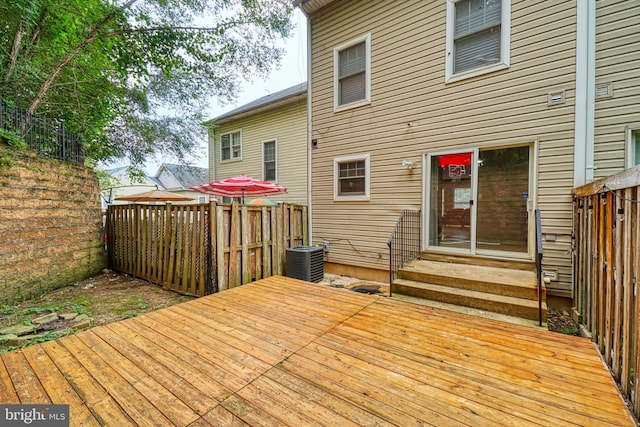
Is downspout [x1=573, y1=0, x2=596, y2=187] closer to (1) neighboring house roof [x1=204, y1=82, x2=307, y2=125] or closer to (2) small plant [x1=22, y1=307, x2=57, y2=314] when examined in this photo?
(1) neighboring house roof [x1=204, y1=82, x2=307, y2=125]

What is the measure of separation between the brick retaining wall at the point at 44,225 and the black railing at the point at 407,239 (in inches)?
248

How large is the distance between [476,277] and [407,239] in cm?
150

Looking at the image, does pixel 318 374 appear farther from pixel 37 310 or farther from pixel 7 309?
pixel 7 309

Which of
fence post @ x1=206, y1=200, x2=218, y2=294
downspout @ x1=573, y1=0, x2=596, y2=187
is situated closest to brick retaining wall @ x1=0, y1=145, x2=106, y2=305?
fence post @ x1=206, y1=200, x2=218, y2=294

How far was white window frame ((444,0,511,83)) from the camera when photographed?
171 inches

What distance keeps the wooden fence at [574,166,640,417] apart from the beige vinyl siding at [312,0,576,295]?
125cm

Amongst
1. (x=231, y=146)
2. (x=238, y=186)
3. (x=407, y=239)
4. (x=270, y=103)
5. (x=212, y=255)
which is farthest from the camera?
(x=231, y=146)

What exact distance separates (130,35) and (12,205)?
4207 millimetres

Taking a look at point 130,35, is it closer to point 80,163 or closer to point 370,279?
point 80,163

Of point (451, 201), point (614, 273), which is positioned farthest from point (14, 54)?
point (614, 273)

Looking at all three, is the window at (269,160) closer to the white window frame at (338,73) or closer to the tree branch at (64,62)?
the white window frame at (338,73)

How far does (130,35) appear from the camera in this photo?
19.0 ft

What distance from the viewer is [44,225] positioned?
184 inches

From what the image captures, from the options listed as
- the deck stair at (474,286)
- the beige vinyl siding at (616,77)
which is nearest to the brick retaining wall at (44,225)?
the deck stair at (474,286)
